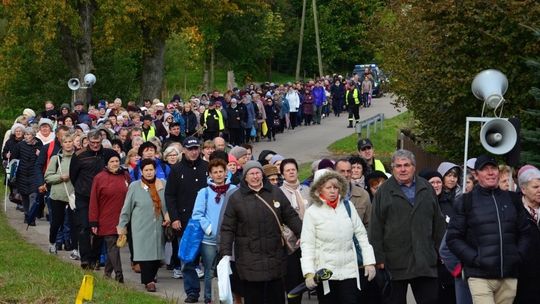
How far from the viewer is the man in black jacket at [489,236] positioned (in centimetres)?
1014

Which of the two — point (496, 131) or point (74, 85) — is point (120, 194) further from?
point (74, 85)

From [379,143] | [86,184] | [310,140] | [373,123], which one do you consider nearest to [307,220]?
[86,184]

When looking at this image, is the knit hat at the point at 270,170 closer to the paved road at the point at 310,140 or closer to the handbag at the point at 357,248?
the handbag at the point at 357,248

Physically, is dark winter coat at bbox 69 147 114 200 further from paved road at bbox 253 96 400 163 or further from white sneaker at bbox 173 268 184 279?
paved road at bbox 253 96 400 163

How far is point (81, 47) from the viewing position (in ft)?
138

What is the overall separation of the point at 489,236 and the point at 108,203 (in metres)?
6.05

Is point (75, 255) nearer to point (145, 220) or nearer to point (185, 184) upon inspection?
point (145, 220)

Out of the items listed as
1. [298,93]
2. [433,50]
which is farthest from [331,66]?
[433,50]

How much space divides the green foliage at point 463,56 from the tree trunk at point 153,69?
72.7 feet

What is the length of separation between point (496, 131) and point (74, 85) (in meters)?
20.1

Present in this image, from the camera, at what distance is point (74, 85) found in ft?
102

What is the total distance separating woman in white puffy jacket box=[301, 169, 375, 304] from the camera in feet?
34.7

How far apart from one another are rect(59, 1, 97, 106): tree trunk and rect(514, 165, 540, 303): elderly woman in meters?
31.8

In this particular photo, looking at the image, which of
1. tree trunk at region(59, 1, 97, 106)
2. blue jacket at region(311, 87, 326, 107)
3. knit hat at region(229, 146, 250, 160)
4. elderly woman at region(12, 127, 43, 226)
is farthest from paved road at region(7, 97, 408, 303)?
tree trunk at region(59, 1, 97, 106)
